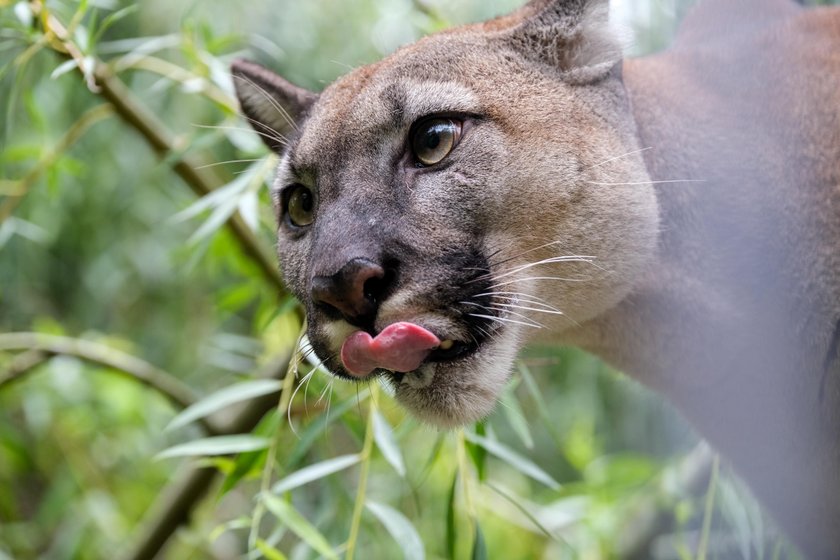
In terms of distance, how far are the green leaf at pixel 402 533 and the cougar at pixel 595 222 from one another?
445mm

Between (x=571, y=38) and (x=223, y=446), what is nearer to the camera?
(x=571, y=38)

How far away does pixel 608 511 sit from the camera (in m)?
3.71

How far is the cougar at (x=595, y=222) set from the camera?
2004 millimetres

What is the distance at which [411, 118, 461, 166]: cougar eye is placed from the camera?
2117 millimetres

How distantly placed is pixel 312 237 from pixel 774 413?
1217 millimetres

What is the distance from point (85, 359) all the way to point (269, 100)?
130 cm

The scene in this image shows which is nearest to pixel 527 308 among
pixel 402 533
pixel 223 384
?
pixel 402 533

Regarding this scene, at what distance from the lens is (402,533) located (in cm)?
234

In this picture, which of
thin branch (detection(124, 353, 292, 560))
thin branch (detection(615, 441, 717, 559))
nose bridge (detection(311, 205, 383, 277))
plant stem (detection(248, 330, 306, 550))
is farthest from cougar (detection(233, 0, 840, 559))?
thin branch (detection(615, 441, 717, 559))

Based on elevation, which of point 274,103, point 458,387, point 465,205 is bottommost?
point 458,387

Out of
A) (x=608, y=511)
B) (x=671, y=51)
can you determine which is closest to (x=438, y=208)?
(x=671, y=51)

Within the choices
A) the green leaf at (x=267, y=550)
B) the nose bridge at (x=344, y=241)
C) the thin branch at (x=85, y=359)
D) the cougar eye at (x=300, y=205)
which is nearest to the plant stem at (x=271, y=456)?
the green leaf at (x=267, y=550)

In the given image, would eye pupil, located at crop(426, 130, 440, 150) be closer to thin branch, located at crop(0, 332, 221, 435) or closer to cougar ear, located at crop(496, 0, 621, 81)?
cougar ear, located at crop(496, 0, 621, 81)

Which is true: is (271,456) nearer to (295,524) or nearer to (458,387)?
(295,524)
